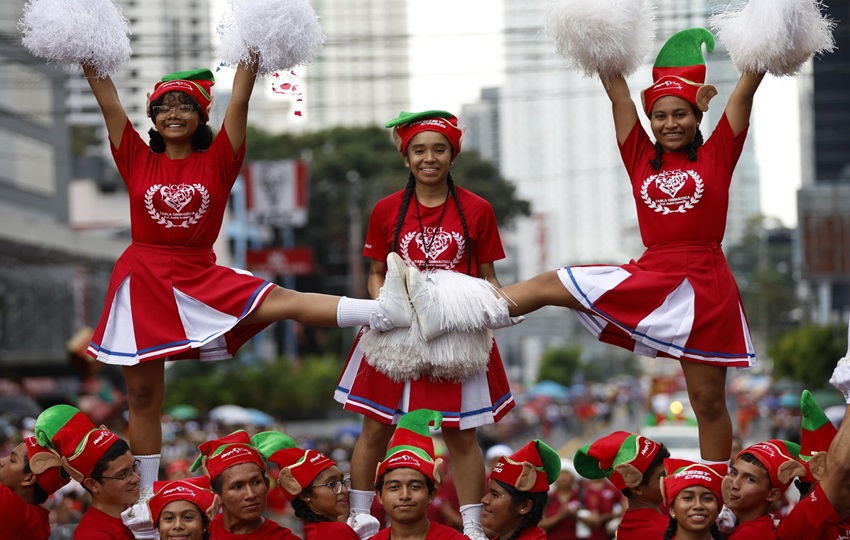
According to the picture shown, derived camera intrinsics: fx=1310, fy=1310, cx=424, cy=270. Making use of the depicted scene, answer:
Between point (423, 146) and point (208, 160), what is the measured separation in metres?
1.00

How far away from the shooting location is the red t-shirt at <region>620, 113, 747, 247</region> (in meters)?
5.90

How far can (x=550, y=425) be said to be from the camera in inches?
1818

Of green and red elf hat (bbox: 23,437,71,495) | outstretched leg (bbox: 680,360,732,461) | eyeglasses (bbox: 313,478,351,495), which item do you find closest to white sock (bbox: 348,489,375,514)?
eyeglasses (bbox: 313,478,351,495)

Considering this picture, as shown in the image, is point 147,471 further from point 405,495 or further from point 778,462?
point 778,462

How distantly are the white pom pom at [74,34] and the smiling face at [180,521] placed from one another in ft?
7.08

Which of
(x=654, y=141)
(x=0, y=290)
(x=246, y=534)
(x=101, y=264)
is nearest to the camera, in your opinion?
(x=246, y=534)

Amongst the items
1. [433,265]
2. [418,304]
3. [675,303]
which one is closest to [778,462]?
[675,303]

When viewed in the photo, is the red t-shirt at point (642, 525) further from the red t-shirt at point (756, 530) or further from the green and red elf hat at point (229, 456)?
the green and red elf hat at point (229, 456)

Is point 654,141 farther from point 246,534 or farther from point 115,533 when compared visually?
point 115,533

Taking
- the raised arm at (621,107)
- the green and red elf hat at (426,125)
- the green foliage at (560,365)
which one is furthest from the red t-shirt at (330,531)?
the green foliage at (560,365)

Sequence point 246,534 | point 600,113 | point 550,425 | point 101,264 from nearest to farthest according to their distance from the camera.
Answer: point 246,534
point 101,264
point 550,425
point 600,113

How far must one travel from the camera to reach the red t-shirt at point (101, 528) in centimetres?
543

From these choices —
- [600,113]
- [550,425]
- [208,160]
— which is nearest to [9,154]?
[550,425]

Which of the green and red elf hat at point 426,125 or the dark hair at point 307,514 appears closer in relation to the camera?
the dark hair at point 307,514
